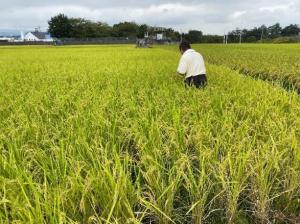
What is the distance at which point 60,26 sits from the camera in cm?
7162

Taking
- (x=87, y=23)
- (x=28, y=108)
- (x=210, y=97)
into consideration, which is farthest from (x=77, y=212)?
(x=87, y=23)

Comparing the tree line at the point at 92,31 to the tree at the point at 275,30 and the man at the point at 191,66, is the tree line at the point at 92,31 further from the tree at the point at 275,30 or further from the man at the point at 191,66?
the man at the point at 191,66

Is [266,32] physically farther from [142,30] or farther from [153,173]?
[153,173]

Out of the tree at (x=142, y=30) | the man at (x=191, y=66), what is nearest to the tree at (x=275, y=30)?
the tree at (x=142, y=30)

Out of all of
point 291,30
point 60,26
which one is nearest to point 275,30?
point 291,30

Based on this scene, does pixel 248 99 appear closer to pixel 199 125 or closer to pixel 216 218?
pixel 199 125

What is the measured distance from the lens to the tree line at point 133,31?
7150 cm

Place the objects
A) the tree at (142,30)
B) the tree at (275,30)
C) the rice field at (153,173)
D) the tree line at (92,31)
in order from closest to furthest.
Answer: the rice field at (153,173), the tree line at (92,31), the tree at (142,30), the tree at (275,30)

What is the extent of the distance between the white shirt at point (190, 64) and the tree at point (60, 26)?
68176 millimetres

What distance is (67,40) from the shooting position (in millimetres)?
59906

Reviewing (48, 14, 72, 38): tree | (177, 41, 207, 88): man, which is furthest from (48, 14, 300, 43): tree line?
(177, 41, 207, 88): man

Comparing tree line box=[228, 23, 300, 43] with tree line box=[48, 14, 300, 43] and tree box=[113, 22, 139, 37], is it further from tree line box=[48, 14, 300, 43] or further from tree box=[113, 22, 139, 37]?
tree box=[113, 22, 139, 37]

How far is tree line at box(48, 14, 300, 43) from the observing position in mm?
71500

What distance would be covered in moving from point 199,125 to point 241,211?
1.00 metres
